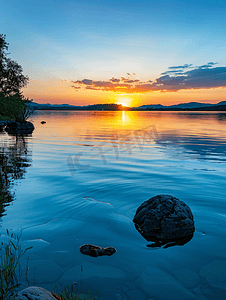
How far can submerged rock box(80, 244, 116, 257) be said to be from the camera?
581 centimetres

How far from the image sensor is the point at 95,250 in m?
5.85

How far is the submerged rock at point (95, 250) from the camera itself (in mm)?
5810

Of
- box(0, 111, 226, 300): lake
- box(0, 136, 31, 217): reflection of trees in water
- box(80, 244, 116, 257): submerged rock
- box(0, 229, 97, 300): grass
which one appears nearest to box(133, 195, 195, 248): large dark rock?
box(0, 111, 226, 300): lake

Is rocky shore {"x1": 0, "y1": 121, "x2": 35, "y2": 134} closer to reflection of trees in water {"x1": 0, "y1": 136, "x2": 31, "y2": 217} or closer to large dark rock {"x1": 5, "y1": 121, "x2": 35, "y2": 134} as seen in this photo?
large dark rock {"x1": 5, "y1": 121, "x2": 35, "y2": 134}

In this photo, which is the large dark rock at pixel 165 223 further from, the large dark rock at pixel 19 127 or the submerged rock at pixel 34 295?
the large dark rock at pixel 19 127

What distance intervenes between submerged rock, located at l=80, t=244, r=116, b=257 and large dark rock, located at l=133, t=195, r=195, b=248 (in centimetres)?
123

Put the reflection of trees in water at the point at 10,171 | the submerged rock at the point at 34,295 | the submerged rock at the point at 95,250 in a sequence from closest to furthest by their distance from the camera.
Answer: the submerged rock at the point at 34,295 → the submerged rock at the point at 95,250 → the reflection of trees in water at the point at 10,171

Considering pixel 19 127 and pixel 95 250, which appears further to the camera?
pixel 19 127

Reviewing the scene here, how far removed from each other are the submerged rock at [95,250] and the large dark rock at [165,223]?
123 cm

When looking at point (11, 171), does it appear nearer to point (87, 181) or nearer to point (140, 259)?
point (87, 181)

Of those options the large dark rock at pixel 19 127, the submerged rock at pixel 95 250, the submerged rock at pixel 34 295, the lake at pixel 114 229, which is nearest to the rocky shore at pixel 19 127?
the large dark rock at pixel 19 127

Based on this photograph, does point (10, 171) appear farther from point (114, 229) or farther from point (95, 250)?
point (95, 250)

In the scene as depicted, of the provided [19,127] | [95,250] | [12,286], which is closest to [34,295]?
[12,286]

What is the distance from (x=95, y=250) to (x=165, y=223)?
229 cm
